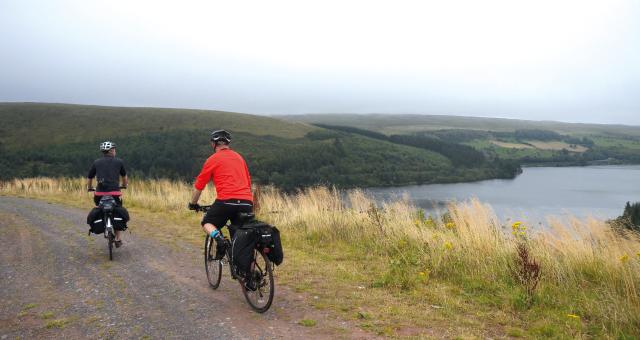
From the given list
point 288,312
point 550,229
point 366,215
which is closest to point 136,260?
point 288,312

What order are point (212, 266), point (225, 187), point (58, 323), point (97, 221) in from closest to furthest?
1. point (58, 323)
2. point (225, 187)
3. point (212, 266)
4. point (97, 221)

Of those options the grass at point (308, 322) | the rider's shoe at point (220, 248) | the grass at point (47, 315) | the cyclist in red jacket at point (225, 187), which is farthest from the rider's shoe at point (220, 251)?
the grass at point (47, 315)

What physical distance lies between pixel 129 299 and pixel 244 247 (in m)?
1.71

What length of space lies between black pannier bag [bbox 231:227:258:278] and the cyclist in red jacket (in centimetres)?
41

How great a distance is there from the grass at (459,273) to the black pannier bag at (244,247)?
1.03 metres

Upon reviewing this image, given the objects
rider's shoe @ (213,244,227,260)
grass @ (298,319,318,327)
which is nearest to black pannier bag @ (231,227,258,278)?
rider's shoe @ (213,244,227,260)

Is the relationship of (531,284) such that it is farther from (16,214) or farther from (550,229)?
(16,214)

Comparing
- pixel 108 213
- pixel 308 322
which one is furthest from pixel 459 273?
pixel 108 213

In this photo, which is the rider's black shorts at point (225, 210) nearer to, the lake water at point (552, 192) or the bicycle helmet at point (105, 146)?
the bicycle helmet at point (105, 146)

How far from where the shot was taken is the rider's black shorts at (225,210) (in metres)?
5.35

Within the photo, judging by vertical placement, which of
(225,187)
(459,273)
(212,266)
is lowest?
(459,273)

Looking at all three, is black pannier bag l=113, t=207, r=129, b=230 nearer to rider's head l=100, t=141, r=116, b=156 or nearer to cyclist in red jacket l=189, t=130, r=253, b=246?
rider's head l=100, t=141, r=116, b=156

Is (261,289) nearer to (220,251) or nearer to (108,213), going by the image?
(220,251)

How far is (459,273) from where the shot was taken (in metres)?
6.68
